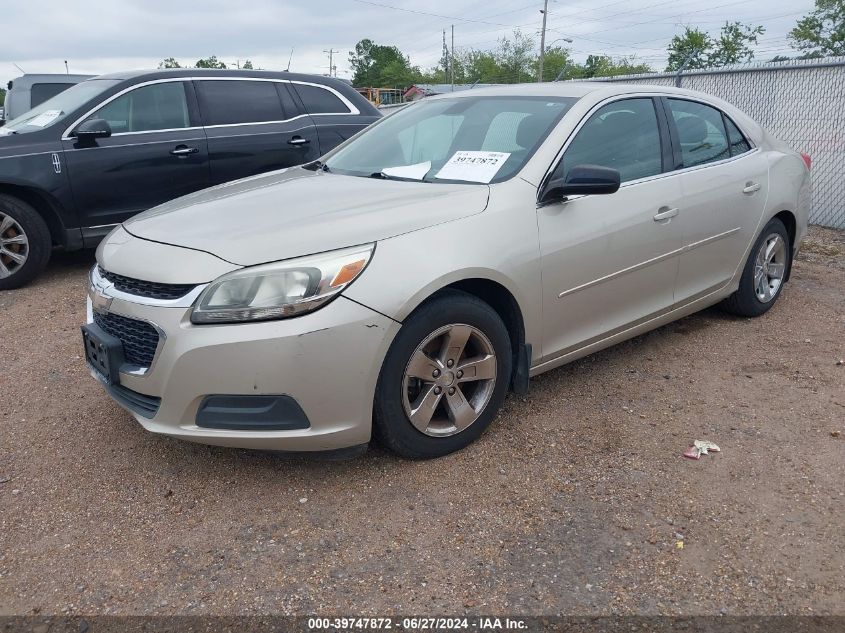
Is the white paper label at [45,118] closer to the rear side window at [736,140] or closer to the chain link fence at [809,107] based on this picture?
the rear side window at [736,140]

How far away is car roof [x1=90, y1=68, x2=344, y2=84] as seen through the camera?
6.39m

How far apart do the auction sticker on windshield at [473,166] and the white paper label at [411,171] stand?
10cm

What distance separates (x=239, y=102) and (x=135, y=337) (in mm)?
4518

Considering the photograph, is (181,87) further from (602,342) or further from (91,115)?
(602,342)

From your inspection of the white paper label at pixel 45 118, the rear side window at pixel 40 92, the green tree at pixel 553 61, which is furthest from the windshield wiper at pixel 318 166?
the green tree at pixel 553 61

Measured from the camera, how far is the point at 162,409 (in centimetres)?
280

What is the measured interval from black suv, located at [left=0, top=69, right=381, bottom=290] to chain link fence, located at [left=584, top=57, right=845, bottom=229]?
487 centimetres

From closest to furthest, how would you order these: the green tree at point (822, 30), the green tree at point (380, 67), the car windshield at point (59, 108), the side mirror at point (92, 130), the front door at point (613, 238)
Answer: the front door at point (613, 238)
the side mirror at point (92, 130)
the car windshield at point (59, 108)
the green tree at point (822, 30)
the green tree at point (380, 67)

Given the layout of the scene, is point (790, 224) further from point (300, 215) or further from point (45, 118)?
point (45, 118)

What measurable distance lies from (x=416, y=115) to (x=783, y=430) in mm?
2623

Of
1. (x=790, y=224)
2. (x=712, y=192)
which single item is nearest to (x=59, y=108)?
(x=712, y=192)

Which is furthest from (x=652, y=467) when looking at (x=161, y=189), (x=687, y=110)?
(x=161, y=189)

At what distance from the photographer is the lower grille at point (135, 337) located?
2.81 m

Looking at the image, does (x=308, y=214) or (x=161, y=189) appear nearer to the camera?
(x=308, y=214)
